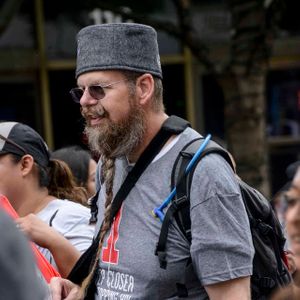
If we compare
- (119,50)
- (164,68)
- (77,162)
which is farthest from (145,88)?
(164,68)

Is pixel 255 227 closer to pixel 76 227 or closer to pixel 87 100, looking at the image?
pixel 87 100

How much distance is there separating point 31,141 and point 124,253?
48.6 inches

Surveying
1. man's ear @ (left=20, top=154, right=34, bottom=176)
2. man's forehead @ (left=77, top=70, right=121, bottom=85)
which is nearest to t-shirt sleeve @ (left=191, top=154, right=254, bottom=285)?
man's forehead @ (left=77, top=70, right=121, bottom=85)

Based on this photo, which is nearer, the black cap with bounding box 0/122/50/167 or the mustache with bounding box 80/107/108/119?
the mustache with bounding box 80/107/108/119

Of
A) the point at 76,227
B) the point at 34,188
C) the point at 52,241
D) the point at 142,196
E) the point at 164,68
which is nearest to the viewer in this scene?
the point at 142,196

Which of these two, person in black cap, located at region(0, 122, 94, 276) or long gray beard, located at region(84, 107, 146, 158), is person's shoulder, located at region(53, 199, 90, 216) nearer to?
person in black cap, located at region(0, 122, 94, 276)

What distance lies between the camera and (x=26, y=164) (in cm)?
404

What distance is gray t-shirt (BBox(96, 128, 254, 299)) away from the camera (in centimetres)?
284

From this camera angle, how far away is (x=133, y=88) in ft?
10.2

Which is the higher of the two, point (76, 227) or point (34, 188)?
point (34, 188)

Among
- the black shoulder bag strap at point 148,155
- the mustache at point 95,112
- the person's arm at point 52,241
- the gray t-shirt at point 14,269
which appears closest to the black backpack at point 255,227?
the black shoulder bag strap at point 148,155

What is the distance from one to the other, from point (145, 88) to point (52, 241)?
80 cm

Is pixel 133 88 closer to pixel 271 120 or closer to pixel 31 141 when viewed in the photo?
pixel 31 141

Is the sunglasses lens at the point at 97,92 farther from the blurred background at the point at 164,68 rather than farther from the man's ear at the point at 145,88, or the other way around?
the blurred background at the point at 164,68
